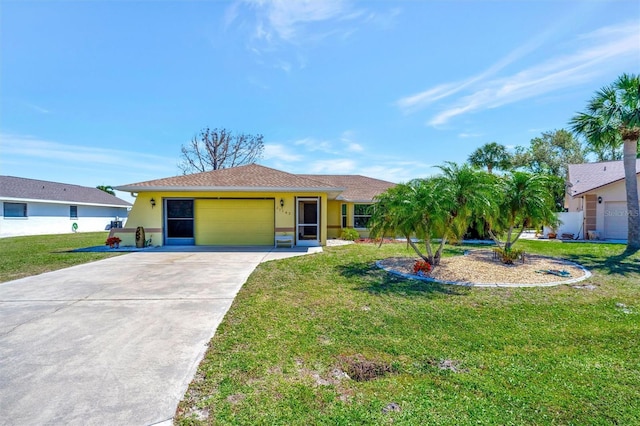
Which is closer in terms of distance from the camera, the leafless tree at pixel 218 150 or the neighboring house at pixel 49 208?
the neighboring house at pixel 49 208

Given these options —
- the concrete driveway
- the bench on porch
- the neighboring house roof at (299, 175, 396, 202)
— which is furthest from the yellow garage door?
the concrete driveway

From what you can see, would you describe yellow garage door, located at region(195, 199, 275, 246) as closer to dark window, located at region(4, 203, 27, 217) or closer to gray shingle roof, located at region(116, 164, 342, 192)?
gray shingle roof, located at region(116, 164, 342, 192)

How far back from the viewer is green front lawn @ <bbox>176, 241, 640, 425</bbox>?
8.38 feet

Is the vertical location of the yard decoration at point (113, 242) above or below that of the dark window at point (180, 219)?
below

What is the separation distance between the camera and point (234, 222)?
47.0 feet

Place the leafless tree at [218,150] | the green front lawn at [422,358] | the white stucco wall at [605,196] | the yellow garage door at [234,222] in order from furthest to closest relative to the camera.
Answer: the leafless tree at [218,150] < the white stucco wall at [605,196] < the yellow garage door at [234,222] < the green front lawn at [422,358]

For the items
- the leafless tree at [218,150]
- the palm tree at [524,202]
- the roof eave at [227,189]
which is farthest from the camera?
the leafless tree at [218,150]

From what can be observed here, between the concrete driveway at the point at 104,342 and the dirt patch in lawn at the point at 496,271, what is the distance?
5.00m

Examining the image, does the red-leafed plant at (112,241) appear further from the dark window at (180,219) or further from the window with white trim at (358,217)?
the window with white trim at (358,217)

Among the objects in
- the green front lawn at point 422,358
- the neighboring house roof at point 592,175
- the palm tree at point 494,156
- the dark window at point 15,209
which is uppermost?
the palm tree at point 494,156

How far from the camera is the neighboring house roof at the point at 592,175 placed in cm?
1873

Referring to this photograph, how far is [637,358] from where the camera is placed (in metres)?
3.54

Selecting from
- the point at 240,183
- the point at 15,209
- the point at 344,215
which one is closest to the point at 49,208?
the point at 15,209

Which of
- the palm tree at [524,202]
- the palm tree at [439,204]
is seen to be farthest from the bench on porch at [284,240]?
the palm tree at [524,202]
